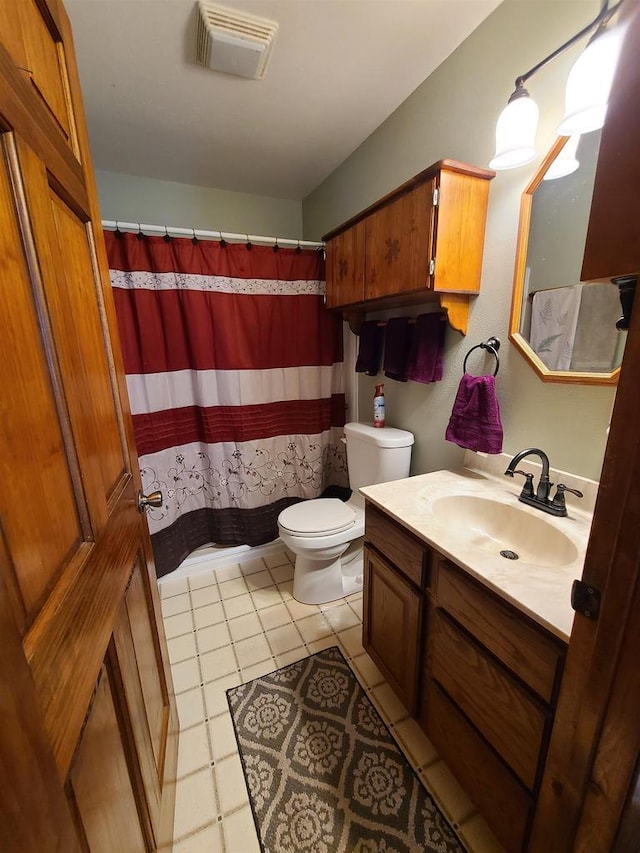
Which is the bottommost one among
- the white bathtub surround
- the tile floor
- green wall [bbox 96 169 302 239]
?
the tile floor

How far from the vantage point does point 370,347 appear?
6.54 ft

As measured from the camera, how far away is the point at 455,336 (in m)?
1.52

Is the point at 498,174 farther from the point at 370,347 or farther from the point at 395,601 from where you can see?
the point at 395,601

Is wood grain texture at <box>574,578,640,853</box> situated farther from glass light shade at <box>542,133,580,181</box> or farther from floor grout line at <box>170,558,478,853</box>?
glass light shade at <box>542,133,580,181</box>

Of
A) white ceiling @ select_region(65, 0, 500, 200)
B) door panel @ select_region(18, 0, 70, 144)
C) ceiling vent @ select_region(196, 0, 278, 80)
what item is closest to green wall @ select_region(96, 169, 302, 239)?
white ceiling @ select_region(65, 0, 500, 200)

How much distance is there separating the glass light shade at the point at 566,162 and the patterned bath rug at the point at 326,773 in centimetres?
193

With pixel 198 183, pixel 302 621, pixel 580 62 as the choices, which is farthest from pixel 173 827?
pixel 198 183

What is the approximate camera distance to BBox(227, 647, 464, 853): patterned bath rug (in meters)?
1.01

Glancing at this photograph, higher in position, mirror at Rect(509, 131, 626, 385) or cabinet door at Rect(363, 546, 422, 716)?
mirror at Rect(509, 131, 626, 385)

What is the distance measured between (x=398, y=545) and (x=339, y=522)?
64cm

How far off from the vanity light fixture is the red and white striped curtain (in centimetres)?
127

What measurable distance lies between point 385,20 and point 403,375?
4.13 feet

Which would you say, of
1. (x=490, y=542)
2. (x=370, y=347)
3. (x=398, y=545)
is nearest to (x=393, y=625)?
(x=398, y=545)

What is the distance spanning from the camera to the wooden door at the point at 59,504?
0.36 m
